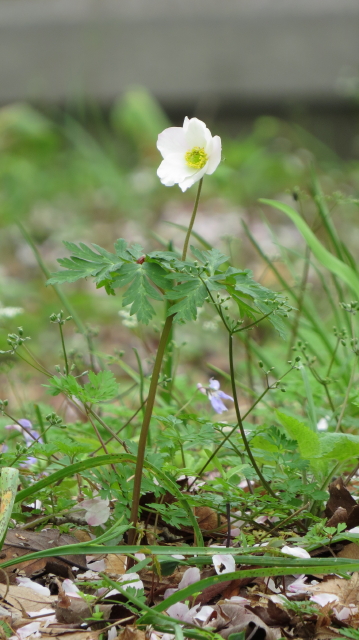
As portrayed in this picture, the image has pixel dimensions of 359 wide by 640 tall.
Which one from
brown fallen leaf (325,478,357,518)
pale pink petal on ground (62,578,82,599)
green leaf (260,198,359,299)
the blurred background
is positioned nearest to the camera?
pale pink petal on ground (62,578,82,599)

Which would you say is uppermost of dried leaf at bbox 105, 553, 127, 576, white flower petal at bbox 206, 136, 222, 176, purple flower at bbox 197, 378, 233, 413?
white flower petal at bbox 206, 136, 222, 176

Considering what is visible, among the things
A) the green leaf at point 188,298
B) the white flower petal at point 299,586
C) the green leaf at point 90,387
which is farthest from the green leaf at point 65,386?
the white flower petal at point 299,586

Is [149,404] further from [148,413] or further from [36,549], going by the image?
[36,549]

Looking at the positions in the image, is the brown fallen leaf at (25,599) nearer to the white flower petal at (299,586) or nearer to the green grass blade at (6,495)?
the green grass blade at (6,495)

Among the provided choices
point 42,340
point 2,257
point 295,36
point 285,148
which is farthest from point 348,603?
point 295,36

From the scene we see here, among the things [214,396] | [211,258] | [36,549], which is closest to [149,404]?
[211,258]

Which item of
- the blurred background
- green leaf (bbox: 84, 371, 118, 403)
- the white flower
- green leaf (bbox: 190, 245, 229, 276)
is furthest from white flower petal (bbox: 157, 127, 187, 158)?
the blurred background

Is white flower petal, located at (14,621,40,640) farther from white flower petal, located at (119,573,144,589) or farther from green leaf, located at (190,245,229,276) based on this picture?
green leaf, located at (190,245,229,276)
